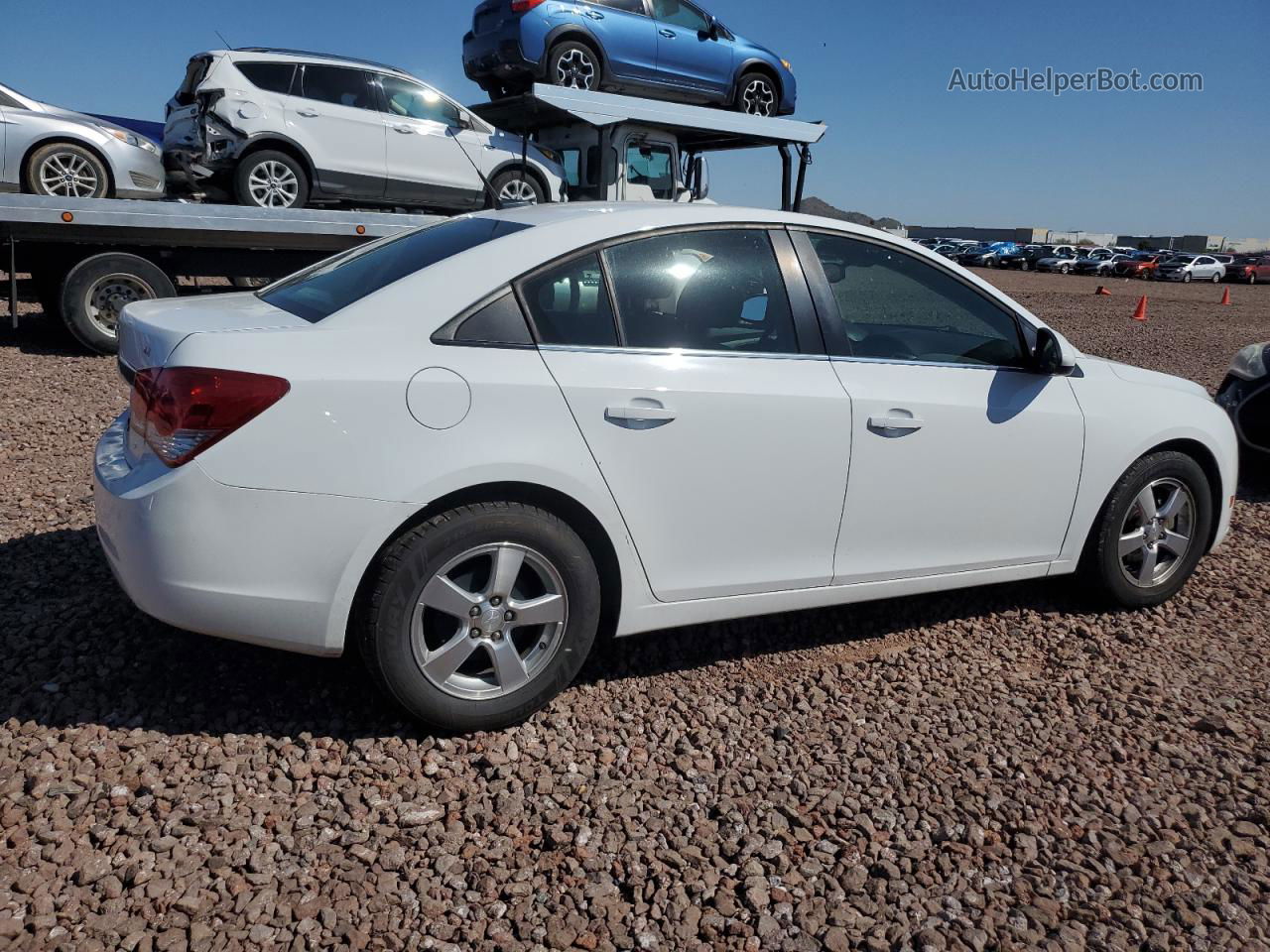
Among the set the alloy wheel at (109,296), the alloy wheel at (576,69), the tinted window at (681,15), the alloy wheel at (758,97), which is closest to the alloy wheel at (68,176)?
the alloy wheel at (109,296)

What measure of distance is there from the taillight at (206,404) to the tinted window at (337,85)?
7.70m

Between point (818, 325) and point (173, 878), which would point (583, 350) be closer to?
point (818, 325)

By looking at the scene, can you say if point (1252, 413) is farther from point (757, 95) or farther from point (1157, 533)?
point (757, 95)

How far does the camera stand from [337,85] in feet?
31.9

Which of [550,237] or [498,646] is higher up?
[550,237]

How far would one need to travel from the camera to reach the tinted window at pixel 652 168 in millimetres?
9742

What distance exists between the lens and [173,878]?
8.12 ft

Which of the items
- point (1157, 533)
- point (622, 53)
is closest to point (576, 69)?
point (622, 53)

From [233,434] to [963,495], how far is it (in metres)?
2.50

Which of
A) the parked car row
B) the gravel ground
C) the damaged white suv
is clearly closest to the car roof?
the damaged white suv

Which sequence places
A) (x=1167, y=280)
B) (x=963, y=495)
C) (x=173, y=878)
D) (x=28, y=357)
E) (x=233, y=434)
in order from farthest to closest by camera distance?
(x=1167, y=280)
(x=28, y=357)
(x=963, y=495)
(x=233, y=434)
(x=173, y=878)

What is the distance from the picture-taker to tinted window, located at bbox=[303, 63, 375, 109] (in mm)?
9562

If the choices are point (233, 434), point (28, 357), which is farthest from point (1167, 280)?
point (233, 434)

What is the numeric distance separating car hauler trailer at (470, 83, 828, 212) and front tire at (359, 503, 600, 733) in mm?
6431
